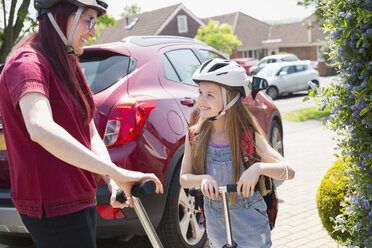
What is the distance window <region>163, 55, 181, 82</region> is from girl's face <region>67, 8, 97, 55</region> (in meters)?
2.20

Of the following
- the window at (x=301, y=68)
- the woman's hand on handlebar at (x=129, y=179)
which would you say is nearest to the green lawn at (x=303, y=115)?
the window at (x=301, y=68)

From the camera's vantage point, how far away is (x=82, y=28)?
2.17m

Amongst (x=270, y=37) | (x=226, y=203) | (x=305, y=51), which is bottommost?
(x=305, y=51)

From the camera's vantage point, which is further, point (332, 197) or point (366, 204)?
point (332, 197)

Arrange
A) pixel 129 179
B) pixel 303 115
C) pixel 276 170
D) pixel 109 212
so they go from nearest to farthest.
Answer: pixel 129 179
pixel 276 170
pixel 109 212
pixel 303 115

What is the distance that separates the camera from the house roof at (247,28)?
2178 inches

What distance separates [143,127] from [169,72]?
3.22 feet

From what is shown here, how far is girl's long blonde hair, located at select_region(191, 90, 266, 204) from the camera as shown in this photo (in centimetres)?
268

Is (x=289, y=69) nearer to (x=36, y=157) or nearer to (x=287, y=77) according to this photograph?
(x=287, y=77)

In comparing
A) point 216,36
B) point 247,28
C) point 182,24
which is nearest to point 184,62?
point 216,36

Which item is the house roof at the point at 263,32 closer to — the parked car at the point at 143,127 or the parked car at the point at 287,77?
the parked car at the point at 287,77

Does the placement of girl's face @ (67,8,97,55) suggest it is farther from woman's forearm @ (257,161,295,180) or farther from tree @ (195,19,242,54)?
tree @ (195,19,242,54)

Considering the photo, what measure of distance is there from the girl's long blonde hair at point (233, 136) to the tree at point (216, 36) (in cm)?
4343

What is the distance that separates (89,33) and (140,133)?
155cm
